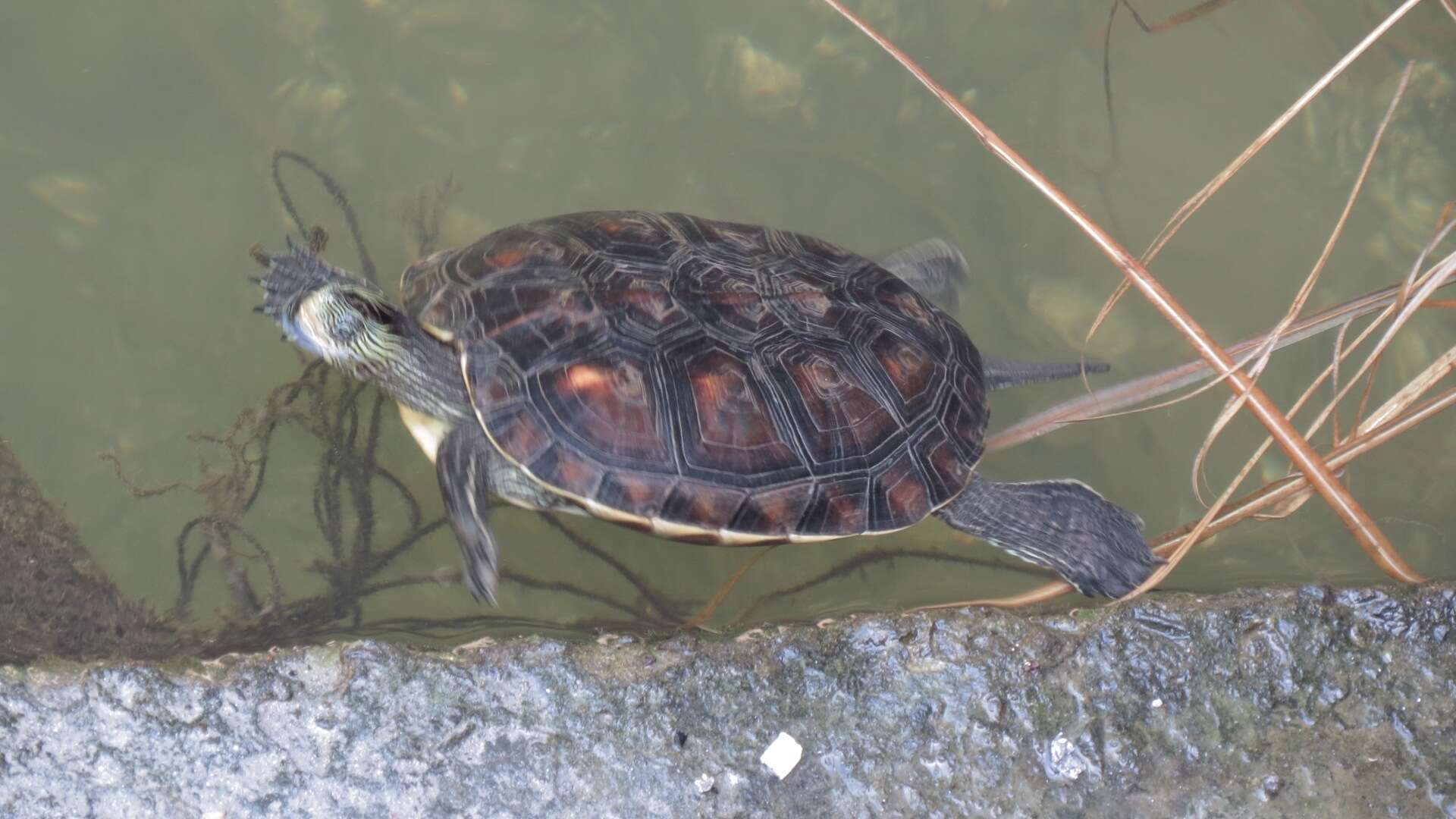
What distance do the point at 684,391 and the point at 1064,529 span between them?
1.56 m

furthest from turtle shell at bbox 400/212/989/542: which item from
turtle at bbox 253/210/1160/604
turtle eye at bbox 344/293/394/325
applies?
turtle eye at bbox 344/293/394/325

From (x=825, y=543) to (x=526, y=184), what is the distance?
240 centimetres

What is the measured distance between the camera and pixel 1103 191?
4.80m

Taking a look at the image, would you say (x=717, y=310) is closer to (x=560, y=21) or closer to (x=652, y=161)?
(x=652, y=161)

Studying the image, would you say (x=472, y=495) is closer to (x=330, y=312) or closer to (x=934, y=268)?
(x=330, y=312)

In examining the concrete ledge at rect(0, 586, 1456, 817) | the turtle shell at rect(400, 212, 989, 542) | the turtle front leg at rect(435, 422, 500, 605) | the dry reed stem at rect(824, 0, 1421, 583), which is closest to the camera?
the dry reed stem at rect(824, 0, 1421, 583)

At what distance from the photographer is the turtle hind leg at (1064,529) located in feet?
10.2

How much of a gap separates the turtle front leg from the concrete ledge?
528mm

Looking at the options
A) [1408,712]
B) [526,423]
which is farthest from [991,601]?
[526,423]

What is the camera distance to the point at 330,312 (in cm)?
319

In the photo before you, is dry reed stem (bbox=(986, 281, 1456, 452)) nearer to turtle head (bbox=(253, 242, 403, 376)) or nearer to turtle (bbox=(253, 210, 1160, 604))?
turtle (bbox=(253, 210, 1160, 604))

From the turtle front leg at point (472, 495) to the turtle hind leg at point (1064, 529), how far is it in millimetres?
1735

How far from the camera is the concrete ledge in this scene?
7.98 ft

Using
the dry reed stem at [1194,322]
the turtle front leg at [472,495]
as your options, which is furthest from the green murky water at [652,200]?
the dry reed stem at [1194,322]
